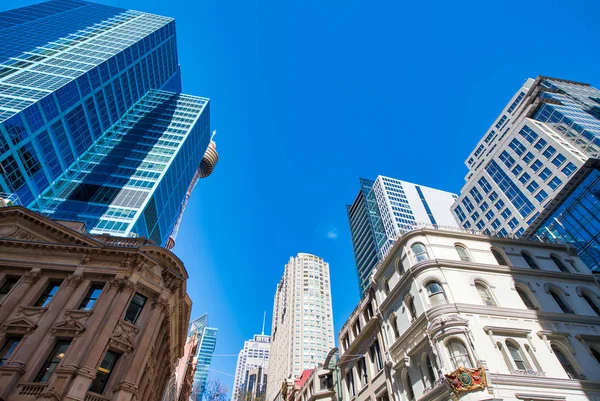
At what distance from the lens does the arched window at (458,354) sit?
1862 cm

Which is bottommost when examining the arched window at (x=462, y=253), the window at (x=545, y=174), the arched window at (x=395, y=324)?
the arched window at (x=395, y=324)

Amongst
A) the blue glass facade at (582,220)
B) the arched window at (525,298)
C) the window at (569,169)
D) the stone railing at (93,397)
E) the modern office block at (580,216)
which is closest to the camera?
the stone railing at (93,397)

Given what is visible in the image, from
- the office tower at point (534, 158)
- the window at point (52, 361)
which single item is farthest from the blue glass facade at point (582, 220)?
the window at point (52, 361)

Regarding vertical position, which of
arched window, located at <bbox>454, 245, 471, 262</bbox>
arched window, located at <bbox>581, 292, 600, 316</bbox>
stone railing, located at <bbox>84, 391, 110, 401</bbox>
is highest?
arched window, located at <bbox>454, 245, 471, 262</bbox>

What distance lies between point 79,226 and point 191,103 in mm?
106523

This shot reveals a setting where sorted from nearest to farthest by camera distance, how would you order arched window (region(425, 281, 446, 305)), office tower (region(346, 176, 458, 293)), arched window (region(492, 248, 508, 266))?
1. arched window (region(425, 281, 446, 305))
2. arched window (region(492, 248, 508, 266))
3. office tower (region(346, 176, 458, 293))

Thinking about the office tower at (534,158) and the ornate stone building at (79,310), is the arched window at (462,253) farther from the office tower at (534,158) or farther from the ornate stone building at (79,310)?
the office tower at (534,158)

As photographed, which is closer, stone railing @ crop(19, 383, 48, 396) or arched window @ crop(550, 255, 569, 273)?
stone railing @ crop(19, 383, 48, 396)

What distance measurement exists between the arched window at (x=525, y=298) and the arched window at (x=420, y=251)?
7.04 meters

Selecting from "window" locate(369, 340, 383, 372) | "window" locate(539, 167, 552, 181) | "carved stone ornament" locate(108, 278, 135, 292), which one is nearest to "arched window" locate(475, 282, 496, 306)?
"window" locate(369, 340, 383, 372)

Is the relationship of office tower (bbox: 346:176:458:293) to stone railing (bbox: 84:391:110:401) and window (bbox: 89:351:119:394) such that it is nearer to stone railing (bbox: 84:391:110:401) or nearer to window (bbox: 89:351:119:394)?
window (bbox: 89:351:119:394)

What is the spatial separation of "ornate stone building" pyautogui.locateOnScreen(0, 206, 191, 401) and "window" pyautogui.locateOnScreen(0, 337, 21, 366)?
0.07 metres

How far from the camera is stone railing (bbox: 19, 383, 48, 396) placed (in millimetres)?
19219

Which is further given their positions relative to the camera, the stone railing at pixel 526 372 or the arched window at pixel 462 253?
the arched window at pixel 462 253
